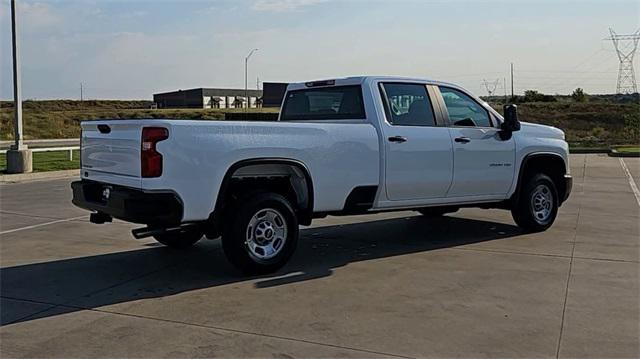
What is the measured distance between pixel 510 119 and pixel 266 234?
3.82 meters

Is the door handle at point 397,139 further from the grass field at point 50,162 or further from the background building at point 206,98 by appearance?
the background building at point 206,98

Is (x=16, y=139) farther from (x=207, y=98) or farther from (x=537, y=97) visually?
(x=207, y=98)

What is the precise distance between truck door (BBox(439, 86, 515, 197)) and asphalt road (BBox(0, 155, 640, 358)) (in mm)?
754

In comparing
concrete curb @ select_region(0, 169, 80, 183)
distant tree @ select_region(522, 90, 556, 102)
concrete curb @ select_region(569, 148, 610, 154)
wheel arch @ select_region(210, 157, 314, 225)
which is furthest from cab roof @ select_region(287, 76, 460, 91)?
distant tree @ select_region(522, 90, 556, 102)

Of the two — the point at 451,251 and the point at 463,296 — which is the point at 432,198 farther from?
the point at 463,296

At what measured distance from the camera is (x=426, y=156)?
7652 millimetres

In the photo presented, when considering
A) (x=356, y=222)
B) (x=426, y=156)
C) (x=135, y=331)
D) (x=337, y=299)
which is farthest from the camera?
(x=356, y=222)

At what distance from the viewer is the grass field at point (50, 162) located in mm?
19320

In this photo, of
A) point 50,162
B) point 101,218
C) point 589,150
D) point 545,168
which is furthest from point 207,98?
point 101,218

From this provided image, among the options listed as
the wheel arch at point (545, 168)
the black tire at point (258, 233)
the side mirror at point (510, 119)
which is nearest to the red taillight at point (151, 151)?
the black tire at point (258, 233)

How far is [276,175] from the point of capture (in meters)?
6.77

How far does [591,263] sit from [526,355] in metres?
3.19

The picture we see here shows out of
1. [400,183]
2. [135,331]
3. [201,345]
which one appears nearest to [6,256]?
[135,331]

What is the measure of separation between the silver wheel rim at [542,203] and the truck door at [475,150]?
2.05 feet
